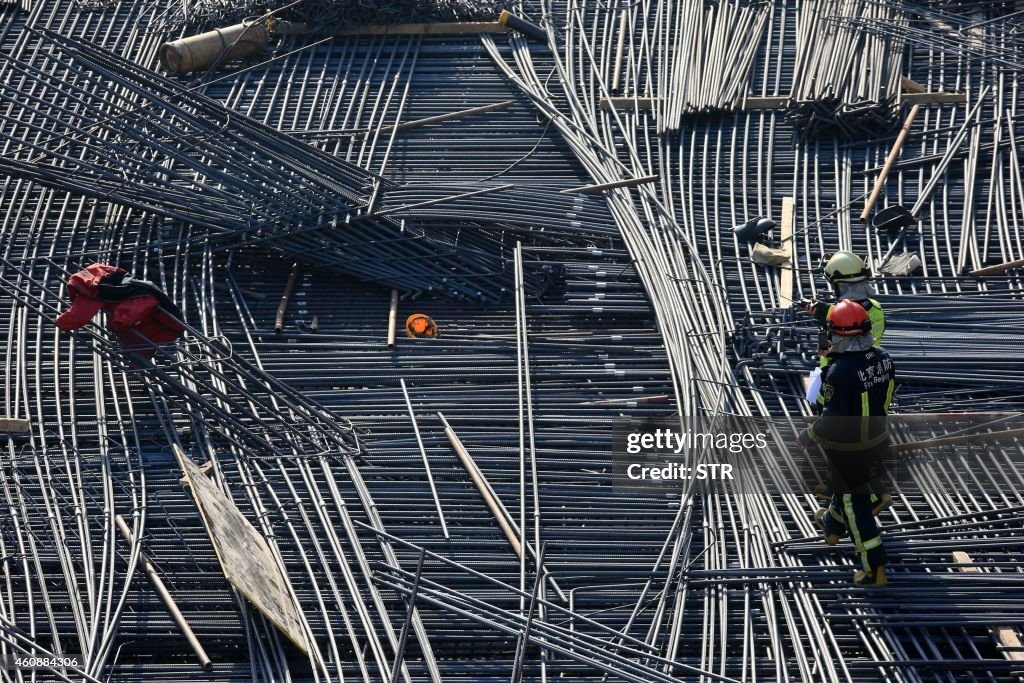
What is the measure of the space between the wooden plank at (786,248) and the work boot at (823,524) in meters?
2.50

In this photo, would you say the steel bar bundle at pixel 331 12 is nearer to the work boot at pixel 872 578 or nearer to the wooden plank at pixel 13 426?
the wooden plank at pixel 13 426

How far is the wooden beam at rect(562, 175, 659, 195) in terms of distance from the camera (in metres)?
12.8

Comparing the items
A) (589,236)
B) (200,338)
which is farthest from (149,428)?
(589,236)

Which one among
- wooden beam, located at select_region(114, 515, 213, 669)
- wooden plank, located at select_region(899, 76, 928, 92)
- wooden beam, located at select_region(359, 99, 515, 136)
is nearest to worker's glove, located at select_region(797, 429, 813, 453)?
wooden beam, located at select_region(114, 515, 213, 669)

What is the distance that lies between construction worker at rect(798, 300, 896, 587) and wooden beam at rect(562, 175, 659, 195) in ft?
14.2

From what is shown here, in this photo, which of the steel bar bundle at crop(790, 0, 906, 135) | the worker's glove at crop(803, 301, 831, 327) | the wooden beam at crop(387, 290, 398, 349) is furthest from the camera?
the steel bar bundle at crop(790, 0, 906, 135)

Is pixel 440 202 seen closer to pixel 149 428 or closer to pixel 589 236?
pixel 589 236

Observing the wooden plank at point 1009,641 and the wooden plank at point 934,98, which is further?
the wooden plank at point 934,98

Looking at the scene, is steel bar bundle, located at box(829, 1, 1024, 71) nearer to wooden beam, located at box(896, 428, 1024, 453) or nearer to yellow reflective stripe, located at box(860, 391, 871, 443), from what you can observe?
wooden beam, located at box(896, 428, 1024, 453)

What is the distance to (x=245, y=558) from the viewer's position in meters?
9.03

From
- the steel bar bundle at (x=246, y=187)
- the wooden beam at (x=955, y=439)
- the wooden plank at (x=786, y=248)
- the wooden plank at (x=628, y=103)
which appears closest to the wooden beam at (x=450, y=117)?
the wooden plank at (x=628, y=103)

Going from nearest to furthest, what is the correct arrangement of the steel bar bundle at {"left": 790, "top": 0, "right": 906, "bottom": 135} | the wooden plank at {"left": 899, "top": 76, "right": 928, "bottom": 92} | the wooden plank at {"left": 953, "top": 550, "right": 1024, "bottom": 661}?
the wooden plank at {"left": 953, "top": 550, "right": 1024, "bottom": 661}, the steel bar bundle at {"left": 790, "top": 0, "right": 906, "bottom": 135}, the wooden plank at {"left": 899, "top": 76, "right": 928, "bottom": 92}

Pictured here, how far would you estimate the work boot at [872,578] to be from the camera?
8.73 meters

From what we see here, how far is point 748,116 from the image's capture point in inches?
549
